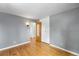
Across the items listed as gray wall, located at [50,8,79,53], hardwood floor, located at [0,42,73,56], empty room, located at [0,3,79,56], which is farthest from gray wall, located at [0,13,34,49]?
gray wall, located at [50,8,79,53]

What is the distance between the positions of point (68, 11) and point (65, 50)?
2.02 m

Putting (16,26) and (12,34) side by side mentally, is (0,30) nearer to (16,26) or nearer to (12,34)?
(12,34)

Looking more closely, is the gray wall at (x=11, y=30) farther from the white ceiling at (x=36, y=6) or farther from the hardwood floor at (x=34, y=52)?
the white ceiling at (x=36, y=6)

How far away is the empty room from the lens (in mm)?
3365

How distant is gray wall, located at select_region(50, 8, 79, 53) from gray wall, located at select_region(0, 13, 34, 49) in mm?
2202

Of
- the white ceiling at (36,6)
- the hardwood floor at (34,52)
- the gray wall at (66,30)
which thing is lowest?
the hardwood floor at (34,52)

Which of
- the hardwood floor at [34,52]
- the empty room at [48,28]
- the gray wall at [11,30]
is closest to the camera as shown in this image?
the empty room at [48,28]

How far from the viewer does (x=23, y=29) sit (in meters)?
5.79

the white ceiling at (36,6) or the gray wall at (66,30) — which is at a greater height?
the white ceiling at (36,6)

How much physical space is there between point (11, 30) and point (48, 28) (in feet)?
8.41

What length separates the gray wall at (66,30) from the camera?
346 centimetres

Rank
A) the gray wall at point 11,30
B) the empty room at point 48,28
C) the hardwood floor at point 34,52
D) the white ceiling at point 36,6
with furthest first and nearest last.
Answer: the gray wall at point 11,30 < the hardwood floor at point 34,52 < the empty room at point 48,28 < the white ceiling at point 36,6

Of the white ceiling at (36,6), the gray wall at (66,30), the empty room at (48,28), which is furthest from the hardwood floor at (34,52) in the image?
the white ceiling at (36,6)

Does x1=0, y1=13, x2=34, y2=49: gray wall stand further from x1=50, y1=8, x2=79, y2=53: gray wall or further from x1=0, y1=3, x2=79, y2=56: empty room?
x1=50, y1=8, x2=79, y2=53: gray wall
